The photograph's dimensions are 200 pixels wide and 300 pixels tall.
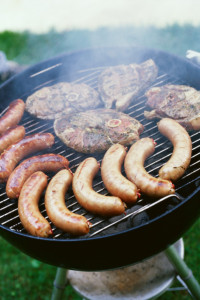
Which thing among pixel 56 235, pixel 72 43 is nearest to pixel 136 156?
pixel 56 235

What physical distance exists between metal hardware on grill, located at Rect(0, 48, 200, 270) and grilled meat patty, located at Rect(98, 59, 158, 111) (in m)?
0.13

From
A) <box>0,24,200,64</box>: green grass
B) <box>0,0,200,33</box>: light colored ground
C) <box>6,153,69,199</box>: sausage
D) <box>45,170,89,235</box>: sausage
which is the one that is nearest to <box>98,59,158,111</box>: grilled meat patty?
<box>6,153,69,199</box>: sausage

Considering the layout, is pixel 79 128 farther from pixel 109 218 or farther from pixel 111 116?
pixel 109 218

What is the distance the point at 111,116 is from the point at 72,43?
5.73 metres

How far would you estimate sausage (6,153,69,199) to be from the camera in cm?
298

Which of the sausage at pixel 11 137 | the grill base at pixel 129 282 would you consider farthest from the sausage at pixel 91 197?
the grill base at pixel 129 282

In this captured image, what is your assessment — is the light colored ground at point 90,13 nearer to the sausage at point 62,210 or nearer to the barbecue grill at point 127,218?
the barbecue grill at point 127,218

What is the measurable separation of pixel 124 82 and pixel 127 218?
1.97 m

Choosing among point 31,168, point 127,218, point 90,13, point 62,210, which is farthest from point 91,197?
point 90,13

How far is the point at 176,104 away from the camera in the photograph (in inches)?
140

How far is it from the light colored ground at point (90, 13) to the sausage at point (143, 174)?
6.39m

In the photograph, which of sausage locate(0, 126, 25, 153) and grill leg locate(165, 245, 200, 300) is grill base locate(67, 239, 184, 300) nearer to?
grill leg locate(165, 245, 200, 300)

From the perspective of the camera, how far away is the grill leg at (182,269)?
3.50m

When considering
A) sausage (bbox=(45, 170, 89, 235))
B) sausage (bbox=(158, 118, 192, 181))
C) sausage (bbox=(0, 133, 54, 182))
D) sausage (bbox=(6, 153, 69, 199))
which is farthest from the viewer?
sausage (bbox=(0, 133, 54, 182))
